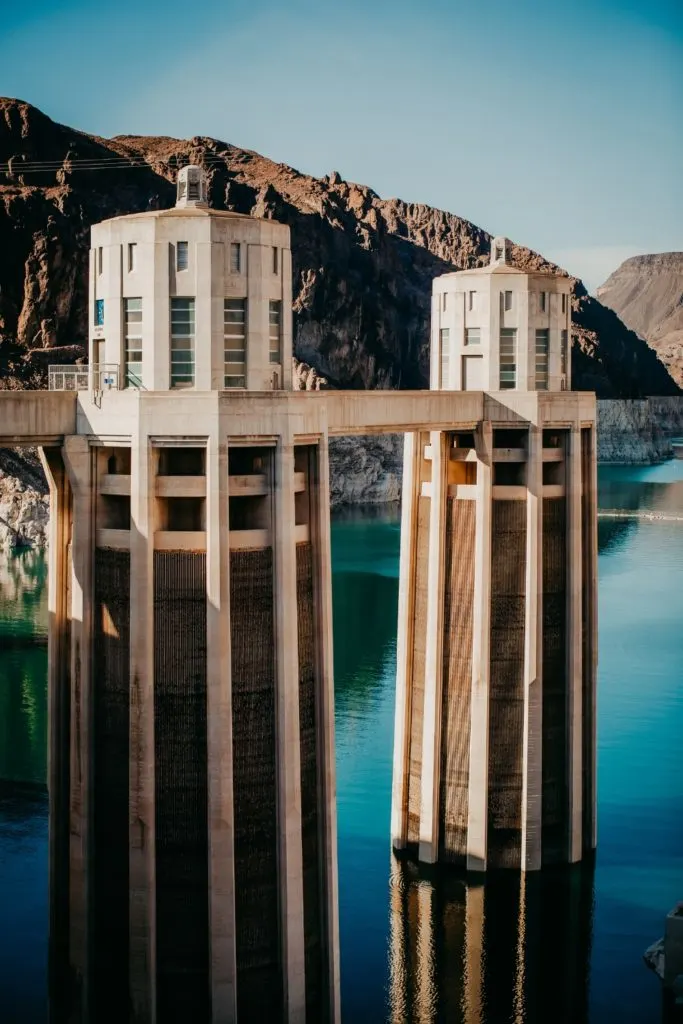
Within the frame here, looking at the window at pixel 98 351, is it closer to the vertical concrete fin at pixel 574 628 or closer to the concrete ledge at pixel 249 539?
the concrete ledge at pixel 249 539

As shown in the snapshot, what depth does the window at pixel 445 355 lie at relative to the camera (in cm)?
3528

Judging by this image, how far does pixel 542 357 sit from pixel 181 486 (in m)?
13.6

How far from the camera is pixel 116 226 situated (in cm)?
2431

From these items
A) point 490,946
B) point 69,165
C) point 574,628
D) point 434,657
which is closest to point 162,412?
point 434,657

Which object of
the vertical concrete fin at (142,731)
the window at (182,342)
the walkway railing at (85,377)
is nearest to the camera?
the vertical concrete fin at (142,731)

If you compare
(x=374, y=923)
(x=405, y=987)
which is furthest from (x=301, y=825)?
(x=374, y=923)

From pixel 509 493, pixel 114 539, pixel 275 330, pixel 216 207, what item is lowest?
pixel 114 539

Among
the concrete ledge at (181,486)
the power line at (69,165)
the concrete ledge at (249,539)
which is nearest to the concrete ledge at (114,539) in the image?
the concrete ledge at (181,486)

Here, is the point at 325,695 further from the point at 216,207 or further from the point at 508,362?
the point at 216,207

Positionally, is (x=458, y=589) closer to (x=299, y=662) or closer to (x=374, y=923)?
(x=374, y=923)

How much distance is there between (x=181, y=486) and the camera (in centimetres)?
2369

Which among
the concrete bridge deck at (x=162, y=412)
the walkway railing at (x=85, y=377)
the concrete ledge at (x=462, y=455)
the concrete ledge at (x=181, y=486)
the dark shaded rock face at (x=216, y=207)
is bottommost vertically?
the concrete ledge at (x=181, y=486)

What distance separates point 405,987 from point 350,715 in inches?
909

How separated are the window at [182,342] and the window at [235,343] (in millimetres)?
541
